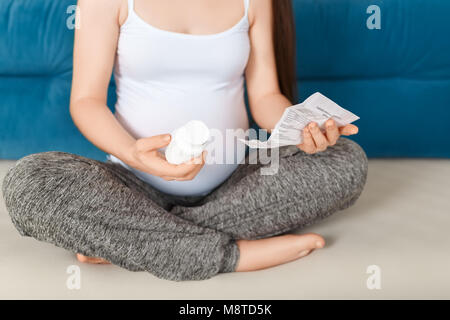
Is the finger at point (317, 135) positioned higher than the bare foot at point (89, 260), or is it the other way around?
the finger at point (317, 135)

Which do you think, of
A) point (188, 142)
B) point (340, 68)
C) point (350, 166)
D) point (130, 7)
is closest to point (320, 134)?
point (350, 166)

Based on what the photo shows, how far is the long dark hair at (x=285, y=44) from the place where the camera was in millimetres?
1146

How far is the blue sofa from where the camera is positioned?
4.58 feet

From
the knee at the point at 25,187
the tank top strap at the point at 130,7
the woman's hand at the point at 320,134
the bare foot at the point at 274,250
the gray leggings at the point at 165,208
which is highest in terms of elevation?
the tank top strap at the point at 130,7

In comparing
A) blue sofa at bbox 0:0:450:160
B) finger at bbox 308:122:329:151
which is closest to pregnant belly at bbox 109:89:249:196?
finger at bbox 308:122:329:151

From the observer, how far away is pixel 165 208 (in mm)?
1048

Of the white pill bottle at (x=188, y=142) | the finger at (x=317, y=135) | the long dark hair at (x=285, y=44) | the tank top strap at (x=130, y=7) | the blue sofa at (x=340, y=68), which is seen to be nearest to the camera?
the white pill bottle at (x=188, y=142)

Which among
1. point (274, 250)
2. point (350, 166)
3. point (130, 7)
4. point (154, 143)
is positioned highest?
point (130, 7)

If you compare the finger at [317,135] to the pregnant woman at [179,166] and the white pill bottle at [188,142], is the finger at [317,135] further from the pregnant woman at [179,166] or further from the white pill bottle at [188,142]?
the white pill bottle at [188,142]

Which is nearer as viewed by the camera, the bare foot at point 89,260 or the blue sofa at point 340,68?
the bare foot at point 89,260

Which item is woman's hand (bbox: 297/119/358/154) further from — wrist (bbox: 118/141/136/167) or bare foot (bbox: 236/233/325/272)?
wrist (bbox: 118/141/136/167)

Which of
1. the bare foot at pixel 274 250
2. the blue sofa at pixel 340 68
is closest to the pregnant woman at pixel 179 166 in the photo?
the bare foot at pixel 274 250

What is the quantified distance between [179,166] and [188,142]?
65 mm

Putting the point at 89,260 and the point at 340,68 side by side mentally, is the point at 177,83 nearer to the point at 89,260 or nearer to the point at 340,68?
the point at 89,260
